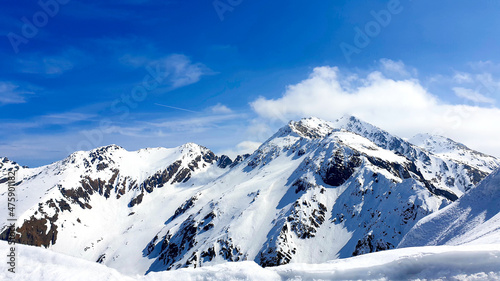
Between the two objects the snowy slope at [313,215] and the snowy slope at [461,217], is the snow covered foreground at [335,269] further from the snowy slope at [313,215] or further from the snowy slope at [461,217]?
the snowy slope at [313,215]

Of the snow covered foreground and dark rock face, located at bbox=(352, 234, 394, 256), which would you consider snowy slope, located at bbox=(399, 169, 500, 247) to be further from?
dark rock face, located at bbox=(352, 234, 394, 256)

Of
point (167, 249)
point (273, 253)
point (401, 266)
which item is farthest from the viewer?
point (167, 249)

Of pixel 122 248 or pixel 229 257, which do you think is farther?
pixel 122 248

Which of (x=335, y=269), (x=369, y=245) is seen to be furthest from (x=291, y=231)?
(x=335, y=269)

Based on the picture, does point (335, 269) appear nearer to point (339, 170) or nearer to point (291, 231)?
point (291, 231)

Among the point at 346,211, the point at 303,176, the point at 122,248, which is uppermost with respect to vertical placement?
the point at 303,176

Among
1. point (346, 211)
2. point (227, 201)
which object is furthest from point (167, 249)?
point (346, 211)

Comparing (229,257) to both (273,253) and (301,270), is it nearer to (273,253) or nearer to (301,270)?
(273,253)
